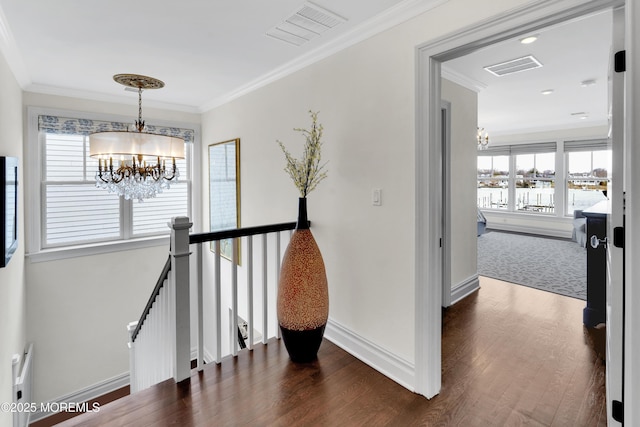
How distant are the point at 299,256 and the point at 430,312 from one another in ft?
3.12

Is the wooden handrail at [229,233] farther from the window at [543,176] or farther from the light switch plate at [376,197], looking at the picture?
the window at [543,176]

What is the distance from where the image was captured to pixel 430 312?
2.06m

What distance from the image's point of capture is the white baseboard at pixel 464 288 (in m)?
3.65

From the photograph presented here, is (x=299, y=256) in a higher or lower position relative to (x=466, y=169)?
lower


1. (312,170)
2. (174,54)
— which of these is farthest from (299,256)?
(174,54)

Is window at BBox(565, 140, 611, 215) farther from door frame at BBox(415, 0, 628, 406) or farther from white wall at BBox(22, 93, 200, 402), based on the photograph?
white wall at BBox(22, 93, 200, 402)

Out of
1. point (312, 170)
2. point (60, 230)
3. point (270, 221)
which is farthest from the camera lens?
point (60, 230)

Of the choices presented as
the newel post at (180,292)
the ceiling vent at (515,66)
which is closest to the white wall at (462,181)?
the ceiling vent at (515,66)

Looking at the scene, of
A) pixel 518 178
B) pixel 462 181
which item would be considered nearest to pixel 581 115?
pixel 518 178

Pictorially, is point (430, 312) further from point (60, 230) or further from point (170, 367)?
point (60, 230)

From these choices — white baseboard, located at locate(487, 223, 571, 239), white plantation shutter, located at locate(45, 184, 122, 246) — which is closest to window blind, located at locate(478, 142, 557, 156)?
white baseboard, located at locate(487, 223, 571, 239)

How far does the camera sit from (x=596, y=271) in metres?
2.78

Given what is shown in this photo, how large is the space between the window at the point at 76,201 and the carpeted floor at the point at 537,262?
4927 millimetres

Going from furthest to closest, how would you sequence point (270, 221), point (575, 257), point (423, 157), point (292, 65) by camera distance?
point (575, 257) → point (270, 221) → point (292, 65) → point (423, 157)
